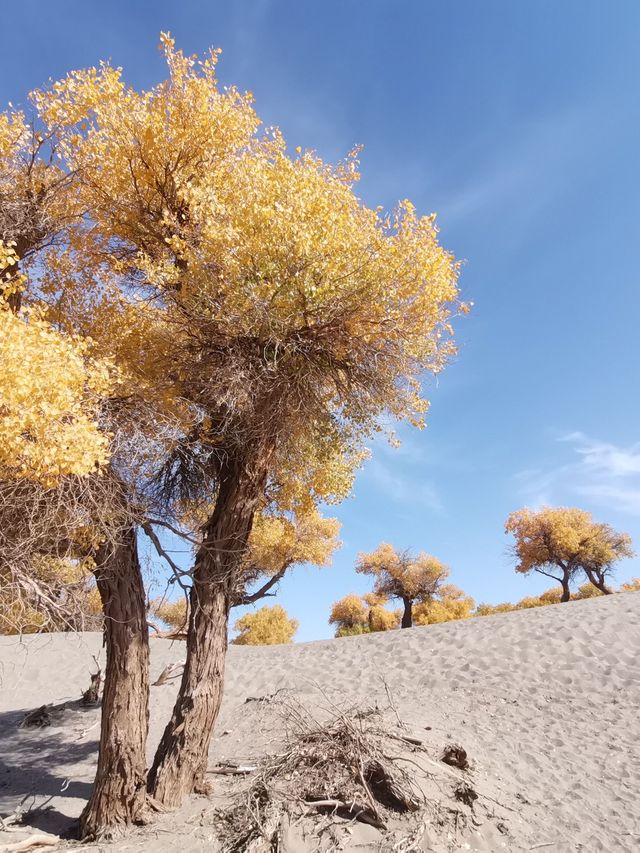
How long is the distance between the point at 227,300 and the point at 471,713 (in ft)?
28.3

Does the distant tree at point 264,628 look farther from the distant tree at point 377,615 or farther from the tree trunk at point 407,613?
the tree trunk at point 407,613

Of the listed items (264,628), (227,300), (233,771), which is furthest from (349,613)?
(227,300)

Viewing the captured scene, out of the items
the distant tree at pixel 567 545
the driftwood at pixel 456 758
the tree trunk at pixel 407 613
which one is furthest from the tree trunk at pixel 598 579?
the driftwood at pixel 456 758

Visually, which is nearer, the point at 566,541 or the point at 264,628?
the point at 566,541

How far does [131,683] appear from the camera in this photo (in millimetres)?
6914

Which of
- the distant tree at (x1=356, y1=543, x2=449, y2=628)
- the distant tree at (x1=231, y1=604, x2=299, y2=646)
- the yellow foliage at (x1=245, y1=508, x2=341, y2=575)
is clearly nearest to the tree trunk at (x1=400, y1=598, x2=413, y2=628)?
the distant tree at (x1=356, y1=543, x2=449, y2=628)

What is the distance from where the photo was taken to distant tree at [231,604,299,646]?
35.0 m

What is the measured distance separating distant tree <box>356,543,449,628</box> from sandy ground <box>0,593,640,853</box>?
53.4ft

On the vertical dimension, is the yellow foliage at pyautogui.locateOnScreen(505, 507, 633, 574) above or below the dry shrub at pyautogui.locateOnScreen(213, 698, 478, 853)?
above

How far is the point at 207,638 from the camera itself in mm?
7023

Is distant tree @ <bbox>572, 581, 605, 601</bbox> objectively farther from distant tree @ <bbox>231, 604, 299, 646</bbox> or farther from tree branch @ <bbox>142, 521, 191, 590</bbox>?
tree branch @ <bbox>142, 521, 191, 590</bbox>

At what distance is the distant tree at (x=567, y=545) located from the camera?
30234 millimetres

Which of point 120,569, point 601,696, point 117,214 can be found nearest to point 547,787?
point 601,696

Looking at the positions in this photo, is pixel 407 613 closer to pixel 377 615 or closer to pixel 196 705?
pixel 377 615
